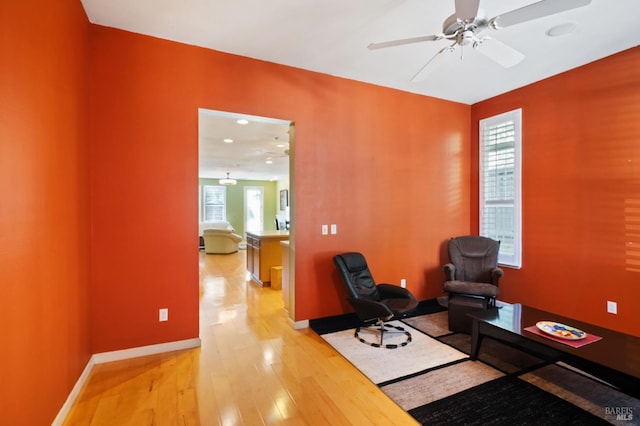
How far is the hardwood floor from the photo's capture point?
196cm

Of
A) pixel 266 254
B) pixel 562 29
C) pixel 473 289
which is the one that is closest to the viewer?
pixel 562 29

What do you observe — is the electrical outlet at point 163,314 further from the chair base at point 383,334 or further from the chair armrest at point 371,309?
the chair base at point 383,334

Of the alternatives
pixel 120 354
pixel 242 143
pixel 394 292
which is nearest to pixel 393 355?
pixel 394 292

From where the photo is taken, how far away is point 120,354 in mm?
2703

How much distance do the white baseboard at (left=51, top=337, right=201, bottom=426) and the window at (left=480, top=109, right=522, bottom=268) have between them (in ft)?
13.4

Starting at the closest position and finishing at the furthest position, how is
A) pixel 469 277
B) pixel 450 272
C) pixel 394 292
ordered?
pixel 394 292 < pixel 450 272 < pixel 469 277

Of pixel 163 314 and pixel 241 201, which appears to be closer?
pixel 163 314

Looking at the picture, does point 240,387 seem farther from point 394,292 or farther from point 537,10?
point 537,10

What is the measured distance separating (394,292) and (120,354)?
8.91 feet

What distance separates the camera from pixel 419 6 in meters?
2.33

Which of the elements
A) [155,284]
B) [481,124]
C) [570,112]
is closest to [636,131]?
[570,112]

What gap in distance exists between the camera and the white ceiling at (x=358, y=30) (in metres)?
2.35

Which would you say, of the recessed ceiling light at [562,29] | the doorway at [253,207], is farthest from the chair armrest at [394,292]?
the doorway at [253,207]

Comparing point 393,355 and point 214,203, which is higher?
point 214,203
